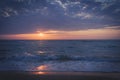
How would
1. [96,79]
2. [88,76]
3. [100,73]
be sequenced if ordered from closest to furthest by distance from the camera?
[96,79] < [88,76] < [100,73]

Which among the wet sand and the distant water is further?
the distant water

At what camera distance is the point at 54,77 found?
419 inches

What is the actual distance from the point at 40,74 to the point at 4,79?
1802mm

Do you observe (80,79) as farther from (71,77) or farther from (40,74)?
(40,74)

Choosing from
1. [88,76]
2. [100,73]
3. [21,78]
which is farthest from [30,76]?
[100,73]

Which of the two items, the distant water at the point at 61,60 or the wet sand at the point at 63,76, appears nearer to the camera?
the wet sand at the point at 63,76

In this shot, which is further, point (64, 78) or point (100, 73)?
point (100, 73)

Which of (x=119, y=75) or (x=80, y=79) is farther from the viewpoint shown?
(x=119, y=75)

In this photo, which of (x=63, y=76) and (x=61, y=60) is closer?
(x=63, y=76)

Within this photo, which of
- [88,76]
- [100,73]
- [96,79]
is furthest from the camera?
[100,73]

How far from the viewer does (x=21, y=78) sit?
34.2 feet

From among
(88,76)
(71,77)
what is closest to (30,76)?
(71,77)

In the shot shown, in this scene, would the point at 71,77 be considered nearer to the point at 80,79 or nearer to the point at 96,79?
the point at 80,79

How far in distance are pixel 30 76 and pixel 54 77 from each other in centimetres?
112
